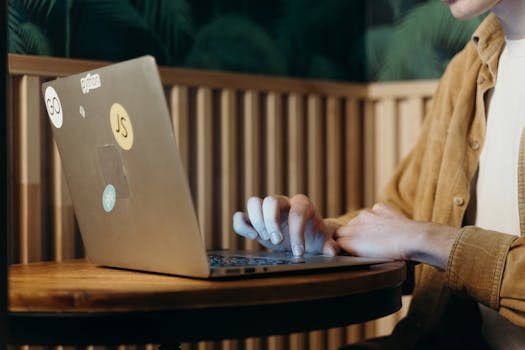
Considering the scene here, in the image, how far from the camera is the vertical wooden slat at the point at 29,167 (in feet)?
5.94

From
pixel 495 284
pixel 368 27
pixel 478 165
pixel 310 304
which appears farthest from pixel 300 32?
pixel 310 304

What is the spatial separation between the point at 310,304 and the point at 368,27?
6.18 feet

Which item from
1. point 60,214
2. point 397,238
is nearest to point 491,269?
point 397,238

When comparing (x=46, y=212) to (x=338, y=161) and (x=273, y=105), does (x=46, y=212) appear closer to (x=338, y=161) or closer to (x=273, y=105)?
Answer: (x=273, y=105)

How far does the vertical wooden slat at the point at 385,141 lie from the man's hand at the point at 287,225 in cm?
120

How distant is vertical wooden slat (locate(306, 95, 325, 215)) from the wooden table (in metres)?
1.43

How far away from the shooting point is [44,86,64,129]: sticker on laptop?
4.24 feet

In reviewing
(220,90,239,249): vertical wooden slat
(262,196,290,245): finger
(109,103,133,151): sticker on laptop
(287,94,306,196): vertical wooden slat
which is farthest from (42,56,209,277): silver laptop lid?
(287,94,306,196): vertical wooden slat

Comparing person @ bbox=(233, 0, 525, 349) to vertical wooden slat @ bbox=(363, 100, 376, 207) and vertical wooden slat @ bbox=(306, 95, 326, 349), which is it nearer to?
vertical wooden slat @ bbox=(306, 95, 326, 349)

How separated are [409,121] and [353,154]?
0.73 feet

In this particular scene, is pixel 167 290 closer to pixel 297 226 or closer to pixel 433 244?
pixel 297 226

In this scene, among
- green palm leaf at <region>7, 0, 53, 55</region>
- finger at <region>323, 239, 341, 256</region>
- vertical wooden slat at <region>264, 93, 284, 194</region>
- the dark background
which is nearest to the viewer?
finger at <region>323, 239, 341, 256</region>

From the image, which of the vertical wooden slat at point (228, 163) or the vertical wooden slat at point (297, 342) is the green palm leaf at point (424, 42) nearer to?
the vertical wooden slat at point (228, 163)

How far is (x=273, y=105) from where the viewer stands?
2381 millimetres
